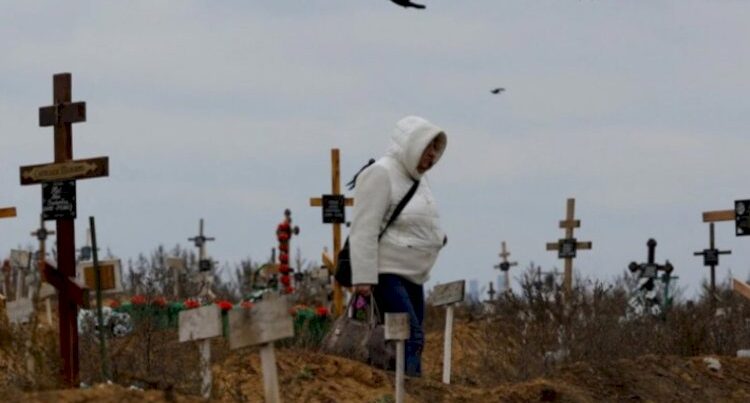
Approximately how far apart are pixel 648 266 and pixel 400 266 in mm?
17312

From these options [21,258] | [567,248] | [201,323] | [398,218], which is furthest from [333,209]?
[201,323]

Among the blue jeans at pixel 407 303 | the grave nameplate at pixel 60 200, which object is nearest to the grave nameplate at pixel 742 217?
the blue jeans at pixel 407 303

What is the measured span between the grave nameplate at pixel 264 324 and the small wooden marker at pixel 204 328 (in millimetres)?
742

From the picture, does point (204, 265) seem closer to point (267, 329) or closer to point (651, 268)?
point (651, 268)

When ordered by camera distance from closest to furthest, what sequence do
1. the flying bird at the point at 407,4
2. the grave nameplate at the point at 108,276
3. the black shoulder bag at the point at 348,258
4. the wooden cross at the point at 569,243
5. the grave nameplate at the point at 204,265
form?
the flying bird at the point at 407,4, the grave nameplate at the point at 108,276, the black shoulder bag at the point at 348,258, the wooden cross at the point at 569,243, the grave nameplate at the point at 204,265

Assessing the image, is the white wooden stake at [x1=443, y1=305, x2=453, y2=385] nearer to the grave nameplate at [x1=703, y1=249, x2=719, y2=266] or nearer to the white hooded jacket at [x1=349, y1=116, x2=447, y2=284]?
the white hooded jacket at [x1=349, y1=116, x2=447, y2=284]

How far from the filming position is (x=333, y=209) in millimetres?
21812

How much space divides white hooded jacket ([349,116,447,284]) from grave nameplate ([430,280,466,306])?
68 cm

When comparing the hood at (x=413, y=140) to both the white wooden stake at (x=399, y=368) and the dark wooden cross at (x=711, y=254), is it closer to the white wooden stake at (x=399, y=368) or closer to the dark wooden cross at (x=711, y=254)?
the white wooden stake at (x=399, y=368)

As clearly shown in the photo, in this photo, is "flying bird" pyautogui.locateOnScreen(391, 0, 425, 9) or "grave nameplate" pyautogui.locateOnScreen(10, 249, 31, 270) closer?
"flying bird" pyautogui.locateOnScreen(391, 0, 425, 9)

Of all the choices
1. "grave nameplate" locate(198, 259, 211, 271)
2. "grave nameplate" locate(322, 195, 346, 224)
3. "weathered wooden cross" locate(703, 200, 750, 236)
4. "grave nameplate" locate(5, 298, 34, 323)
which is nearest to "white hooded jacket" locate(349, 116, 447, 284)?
"grave nameplate" locate(5, 298, 34, 323)

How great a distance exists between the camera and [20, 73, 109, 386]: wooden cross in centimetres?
1159

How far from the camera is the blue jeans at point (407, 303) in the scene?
39.5 feet

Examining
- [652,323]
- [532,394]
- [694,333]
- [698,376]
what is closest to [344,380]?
[532,394]
